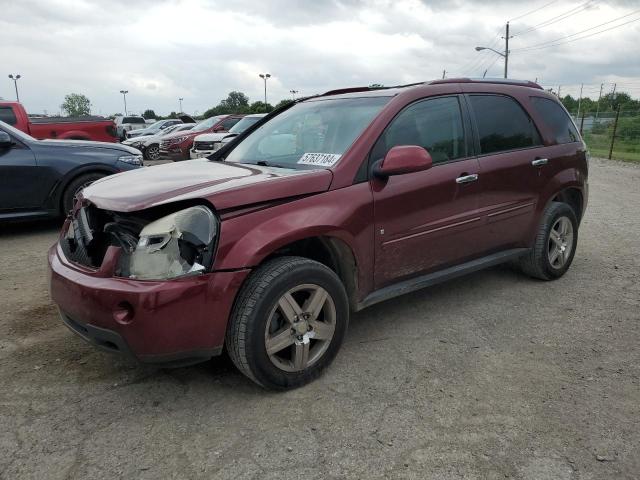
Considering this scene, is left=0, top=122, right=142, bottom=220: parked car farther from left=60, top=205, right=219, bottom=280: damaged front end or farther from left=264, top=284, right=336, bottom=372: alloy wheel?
left=264, top=284, right=336, bottom=372: alloy wheel

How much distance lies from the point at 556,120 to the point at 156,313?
12.7 ft

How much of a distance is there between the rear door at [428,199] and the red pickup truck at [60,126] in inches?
414

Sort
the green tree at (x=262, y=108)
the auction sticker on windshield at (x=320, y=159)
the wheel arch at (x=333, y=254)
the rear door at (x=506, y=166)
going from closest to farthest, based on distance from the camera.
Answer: the wheel arch at (x=333, y=254) → the auction sticker on windshield at (x=320, y=159) → the rear door at (x=506, y=166) → the green tree at (x=262, y=108)

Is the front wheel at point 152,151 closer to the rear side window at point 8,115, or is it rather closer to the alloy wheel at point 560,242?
the rear side window at point 8,115

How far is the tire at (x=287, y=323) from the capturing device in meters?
2.67

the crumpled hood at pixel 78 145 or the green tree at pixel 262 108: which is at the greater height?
the green tree at pixel 262 108

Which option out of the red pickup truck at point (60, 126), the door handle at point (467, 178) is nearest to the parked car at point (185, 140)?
the red pickup truck at point (60, 126)

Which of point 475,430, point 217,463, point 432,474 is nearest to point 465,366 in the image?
point 475,430

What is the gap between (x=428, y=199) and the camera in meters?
3.49

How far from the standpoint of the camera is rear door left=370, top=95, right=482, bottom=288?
130 inches

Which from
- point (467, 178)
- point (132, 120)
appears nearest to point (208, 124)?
point (467, 178)

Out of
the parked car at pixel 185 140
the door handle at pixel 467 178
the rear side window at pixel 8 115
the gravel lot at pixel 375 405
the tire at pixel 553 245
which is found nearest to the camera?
the gravel lot at pixel 375 405

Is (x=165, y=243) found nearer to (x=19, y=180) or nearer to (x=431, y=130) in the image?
(x=431, y=130)

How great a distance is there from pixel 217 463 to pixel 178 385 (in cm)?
77
